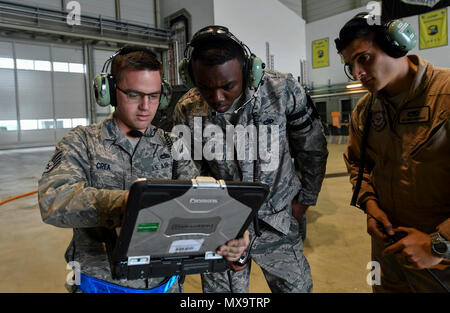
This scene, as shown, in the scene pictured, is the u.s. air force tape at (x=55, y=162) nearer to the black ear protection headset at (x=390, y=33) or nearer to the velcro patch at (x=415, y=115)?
the black ear protection headset at (x=390, y=33)

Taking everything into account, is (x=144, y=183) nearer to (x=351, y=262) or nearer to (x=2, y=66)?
(x=351, y=262)

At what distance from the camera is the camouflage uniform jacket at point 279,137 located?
1585mm

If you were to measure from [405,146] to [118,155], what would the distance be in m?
1.16

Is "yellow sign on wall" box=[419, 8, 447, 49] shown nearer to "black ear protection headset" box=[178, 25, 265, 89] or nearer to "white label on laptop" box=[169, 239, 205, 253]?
"black ear protection headset" box=[178, 25, 265, 89]

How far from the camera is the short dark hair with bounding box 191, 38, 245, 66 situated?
1.33 meters

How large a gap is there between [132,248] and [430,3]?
12922 mm

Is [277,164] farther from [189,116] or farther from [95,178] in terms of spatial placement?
[95,178]

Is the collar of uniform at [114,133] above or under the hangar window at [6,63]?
under

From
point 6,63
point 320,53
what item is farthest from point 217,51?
point 320,53

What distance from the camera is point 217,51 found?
4.40ft

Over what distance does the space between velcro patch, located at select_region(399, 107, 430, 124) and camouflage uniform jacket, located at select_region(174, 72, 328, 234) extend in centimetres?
45

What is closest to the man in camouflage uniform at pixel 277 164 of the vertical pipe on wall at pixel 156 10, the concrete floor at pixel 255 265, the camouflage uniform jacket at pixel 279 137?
the camouflage uniform jacket at pixel 279 137

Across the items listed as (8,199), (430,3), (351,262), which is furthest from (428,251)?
(430,3)
